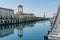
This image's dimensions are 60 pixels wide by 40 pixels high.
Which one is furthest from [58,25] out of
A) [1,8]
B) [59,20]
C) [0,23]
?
[1,8]

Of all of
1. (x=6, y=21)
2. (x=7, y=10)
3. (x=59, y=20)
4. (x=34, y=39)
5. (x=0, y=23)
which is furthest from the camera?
(x=7, y=10)

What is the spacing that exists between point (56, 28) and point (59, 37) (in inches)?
20.1

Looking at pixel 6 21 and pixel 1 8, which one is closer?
pixel 6 21

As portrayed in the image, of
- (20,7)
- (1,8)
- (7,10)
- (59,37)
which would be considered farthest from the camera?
Answer: (20,7)

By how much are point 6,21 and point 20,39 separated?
7.64 metres

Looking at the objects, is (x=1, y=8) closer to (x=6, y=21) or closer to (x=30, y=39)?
(x=6, y=21)

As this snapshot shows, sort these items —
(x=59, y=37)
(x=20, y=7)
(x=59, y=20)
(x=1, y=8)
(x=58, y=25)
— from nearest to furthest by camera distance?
(x=59, y=37) → (x=59, y=20) → (x=58, y=25) → (x=1, y=8) → (x=20, y=7)

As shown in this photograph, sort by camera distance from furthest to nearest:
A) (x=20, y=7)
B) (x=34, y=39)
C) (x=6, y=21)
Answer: (x=20, y=7)
(x=6, y=21)
(x=34, y=39)

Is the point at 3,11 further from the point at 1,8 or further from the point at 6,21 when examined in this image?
the point at 6,21

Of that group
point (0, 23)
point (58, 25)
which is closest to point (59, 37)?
point (58, 25)

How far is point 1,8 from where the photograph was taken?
1548 centimetres

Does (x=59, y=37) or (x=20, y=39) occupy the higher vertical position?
(x=59, y=37)

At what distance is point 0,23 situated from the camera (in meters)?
11.1

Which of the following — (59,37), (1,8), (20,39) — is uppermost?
(1,8)
